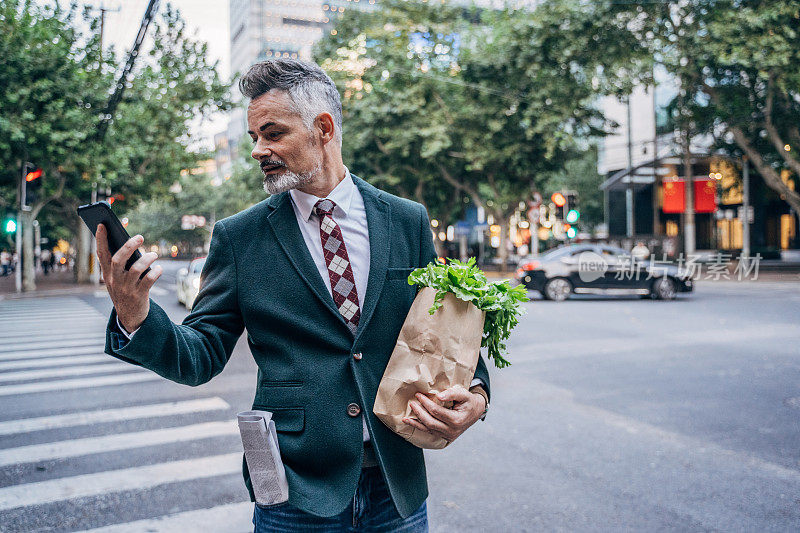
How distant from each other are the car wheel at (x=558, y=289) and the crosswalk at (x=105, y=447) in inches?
453

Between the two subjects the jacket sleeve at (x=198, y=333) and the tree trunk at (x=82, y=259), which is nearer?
the jacket sleeve at (x=198, y=333)

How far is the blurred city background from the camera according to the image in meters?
4.44

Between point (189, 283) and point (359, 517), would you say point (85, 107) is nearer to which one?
point (189, 283)

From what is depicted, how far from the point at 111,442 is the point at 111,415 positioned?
99 cm

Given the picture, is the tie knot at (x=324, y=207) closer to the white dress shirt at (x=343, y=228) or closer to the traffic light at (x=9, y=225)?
the white dress shirt at (x=343, y=228)

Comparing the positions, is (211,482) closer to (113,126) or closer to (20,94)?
(20,94)

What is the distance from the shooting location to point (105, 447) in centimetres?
545

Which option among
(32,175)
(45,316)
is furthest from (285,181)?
(32,175)

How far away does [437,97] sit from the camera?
2691 cm

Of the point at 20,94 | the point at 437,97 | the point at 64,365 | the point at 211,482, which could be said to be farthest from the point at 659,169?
the point at 211,482

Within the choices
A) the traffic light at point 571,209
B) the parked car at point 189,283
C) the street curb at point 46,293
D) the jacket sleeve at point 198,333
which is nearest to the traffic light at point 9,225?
the street curb at point 46,293

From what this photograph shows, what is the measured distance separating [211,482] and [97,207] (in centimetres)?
357

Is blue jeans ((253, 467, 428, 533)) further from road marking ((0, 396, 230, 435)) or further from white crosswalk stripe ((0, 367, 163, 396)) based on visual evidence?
white crosswalk stripe ((0, 367, 163, 396))

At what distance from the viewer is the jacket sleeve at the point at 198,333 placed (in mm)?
1535
